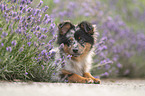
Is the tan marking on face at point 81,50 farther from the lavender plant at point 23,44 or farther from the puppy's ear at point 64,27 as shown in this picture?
the lavender plant at point 23,44

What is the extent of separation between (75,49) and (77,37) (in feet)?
1.09

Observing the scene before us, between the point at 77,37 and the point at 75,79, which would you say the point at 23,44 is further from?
the point at 77,37

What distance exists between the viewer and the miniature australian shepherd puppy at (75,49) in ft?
12.3

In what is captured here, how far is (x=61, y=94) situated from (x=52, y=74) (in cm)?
140

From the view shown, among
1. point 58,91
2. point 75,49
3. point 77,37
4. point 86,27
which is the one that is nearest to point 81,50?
point 75,49

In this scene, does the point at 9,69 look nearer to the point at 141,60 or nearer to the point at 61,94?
the point at 61,94

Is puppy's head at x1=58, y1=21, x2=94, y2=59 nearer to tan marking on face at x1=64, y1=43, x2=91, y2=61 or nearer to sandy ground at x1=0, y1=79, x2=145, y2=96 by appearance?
tan marking on face at x1=64, y1=43, x2=91, y2=61

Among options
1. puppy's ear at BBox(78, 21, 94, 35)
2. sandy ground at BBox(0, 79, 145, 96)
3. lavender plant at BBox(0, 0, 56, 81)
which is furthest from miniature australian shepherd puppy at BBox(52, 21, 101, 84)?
sandy ground at BBox(0, 79, 145, 96)

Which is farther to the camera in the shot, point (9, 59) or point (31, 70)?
point (31, 70)

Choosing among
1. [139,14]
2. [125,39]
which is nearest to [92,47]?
[125,39]

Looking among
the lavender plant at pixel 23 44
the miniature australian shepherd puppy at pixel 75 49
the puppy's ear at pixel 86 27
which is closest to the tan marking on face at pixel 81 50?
the miniature australian shepherd puppy at pixel 75 49

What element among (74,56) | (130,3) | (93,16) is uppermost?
(130,3)

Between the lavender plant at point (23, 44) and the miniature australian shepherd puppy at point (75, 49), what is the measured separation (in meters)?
0.45

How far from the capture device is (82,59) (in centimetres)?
412
